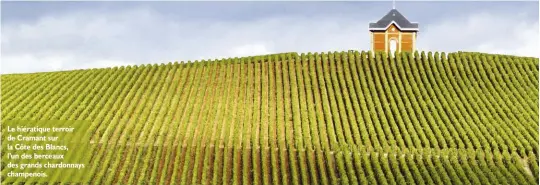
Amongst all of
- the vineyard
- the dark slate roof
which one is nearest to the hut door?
the dark slate roof

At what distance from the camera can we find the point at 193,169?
2786 cm

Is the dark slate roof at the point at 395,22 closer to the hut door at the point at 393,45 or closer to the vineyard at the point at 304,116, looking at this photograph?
the hut door at the point at 393,45

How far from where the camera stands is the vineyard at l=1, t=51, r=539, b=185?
27984 millimetres

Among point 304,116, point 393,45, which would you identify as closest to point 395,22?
point 393,45

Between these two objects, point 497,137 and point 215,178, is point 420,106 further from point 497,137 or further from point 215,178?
point 215,178

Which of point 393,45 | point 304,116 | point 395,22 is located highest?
point 395,22

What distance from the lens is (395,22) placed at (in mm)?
44281

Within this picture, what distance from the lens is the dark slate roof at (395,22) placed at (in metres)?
44.4

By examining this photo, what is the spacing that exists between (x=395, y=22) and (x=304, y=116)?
40.0ft

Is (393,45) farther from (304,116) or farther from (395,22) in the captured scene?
(304,116)

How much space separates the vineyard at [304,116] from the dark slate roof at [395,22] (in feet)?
5.28

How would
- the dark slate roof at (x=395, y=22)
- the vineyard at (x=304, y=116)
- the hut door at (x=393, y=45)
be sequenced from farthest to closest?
the hut door at (x=393, y=45) → the dark slate roof at (x=395, y=22) → the vineyard at (x=304, y=116)

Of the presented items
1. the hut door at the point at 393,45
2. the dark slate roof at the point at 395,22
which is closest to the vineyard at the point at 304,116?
the hut door at the point at 393,45

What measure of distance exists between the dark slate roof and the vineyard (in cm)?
161
